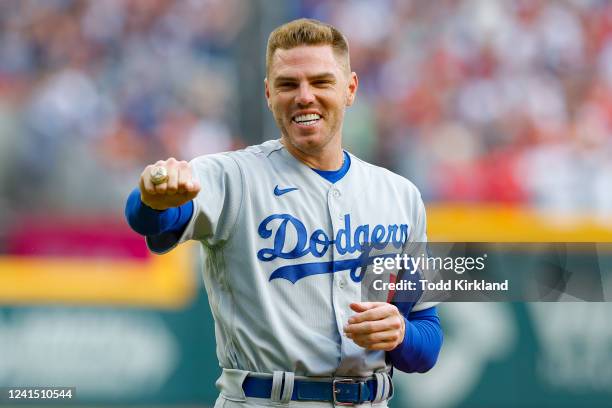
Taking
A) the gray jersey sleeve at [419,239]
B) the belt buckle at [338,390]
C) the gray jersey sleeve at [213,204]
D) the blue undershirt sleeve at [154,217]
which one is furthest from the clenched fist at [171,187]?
the gray jersey sleeve at [419,239]

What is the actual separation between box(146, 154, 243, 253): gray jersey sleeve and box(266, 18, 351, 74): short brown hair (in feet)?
1.20

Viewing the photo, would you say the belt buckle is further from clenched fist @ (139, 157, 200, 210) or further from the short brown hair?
the short brown hair

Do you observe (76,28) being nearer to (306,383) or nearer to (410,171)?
(410,171)

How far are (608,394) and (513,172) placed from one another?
6.50 feet

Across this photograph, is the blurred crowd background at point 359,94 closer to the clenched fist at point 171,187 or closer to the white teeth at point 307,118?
the white teeth at point 307,118

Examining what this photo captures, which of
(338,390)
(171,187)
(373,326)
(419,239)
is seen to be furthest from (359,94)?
(171,187)

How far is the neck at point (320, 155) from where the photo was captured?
3.21 metres

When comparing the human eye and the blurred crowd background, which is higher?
the blurred crowd background

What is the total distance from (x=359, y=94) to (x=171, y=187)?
20.8 feet

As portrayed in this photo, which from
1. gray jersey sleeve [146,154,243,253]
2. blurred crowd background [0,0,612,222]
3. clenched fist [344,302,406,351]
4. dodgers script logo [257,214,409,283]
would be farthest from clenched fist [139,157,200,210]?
blurred crowd background [0,0,612,222]

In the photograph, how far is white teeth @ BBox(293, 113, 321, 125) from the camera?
3.07 m

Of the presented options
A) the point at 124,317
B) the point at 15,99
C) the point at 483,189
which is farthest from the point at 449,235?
the point at 15,99

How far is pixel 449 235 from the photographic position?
23.9 ft

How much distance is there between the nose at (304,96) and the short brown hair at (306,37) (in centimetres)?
14
